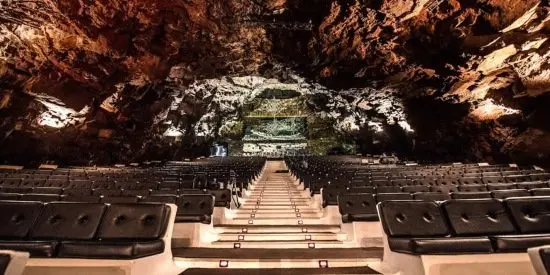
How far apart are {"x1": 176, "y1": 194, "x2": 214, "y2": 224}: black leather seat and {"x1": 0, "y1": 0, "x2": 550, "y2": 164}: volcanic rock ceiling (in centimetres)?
892

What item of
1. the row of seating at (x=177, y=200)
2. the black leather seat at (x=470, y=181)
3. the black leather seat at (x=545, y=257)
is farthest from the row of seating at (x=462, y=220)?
the black leather seat at (x=470, y=181)

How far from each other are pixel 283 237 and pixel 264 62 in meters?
15.4

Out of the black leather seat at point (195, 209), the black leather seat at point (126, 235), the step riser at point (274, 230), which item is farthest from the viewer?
the step riser at point (274, 230)

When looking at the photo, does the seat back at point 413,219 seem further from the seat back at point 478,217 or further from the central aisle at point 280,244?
the central aisle at point 280,244

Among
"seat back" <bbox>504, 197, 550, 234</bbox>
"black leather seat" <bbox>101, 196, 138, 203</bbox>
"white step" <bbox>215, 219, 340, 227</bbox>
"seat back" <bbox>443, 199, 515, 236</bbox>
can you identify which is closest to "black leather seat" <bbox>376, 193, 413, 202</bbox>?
"white step" <bbox>215, 219, 340, 227</bbox>

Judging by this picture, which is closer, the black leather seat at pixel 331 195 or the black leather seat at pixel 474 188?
the black leather seat at pixel 331 195

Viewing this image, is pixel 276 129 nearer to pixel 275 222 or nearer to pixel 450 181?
pixel 450 181

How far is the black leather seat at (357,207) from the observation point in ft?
13.2

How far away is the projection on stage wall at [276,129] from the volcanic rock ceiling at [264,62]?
10976 millimetres

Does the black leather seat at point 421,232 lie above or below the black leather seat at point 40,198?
below

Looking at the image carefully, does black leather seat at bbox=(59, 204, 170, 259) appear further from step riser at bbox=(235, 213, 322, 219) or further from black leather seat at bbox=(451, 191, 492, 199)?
black leather seat at bbox=(451, 191, 492, 199)

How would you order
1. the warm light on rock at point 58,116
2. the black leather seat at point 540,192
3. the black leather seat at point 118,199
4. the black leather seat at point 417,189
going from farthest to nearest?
the warm light on rock at point 58,116
the black leather seat at point 417,189
the black leather seat at point 540,192
the black leather seat at point 118,199

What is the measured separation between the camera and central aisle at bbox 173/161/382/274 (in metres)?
3.13

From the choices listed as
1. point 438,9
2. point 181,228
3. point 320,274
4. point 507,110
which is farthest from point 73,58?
point 507,110
